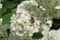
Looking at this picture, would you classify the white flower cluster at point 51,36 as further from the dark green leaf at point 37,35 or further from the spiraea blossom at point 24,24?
the spiraea blossom at point 24,24

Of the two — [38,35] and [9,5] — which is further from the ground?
[9,5]

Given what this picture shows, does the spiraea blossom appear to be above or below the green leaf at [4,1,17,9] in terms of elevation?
below

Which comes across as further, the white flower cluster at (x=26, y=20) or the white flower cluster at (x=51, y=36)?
the white flower cluster at (x=51, y=36)

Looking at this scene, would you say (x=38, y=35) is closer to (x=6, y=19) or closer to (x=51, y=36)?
(x=51, y=36)

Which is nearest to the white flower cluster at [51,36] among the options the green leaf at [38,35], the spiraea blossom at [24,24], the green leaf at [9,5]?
the green leaf at [38,35]

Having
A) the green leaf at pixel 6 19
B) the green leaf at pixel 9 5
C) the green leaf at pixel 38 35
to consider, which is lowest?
the green leaf at pixel 38 35

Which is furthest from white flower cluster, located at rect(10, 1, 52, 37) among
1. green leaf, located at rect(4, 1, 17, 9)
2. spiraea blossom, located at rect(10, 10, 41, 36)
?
green leaf, located at rect(4, 1, 17, 9)

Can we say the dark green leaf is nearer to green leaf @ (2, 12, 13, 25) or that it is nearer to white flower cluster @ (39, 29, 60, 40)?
white flower cluster @ (39, 29, 60, 40)

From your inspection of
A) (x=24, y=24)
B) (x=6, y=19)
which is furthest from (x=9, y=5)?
(x=24, y=24)

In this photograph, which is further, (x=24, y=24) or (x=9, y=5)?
(x=9, y=5)
